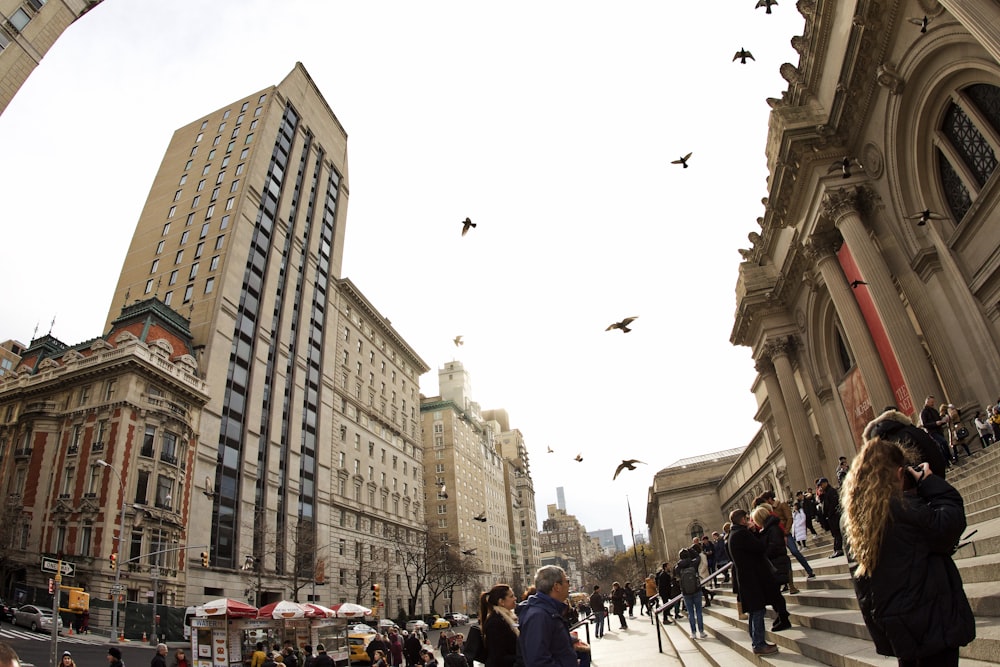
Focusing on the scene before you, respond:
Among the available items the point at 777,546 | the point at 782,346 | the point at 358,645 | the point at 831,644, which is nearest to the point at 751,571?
the point at 831,644

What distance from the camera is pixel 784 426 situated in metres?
28.9

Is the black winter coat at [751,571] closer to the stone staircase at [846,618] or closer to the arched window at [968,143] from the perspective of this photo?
the stone staircase at [846,618]

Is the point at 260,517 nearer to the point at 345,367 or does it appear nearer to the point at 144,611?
the point at 144,611

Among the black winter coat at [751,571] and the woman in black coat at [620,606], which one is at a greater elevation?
the black winter coat at [751,571]

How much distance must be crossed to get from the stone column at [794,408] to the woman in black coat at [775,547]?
2027cm

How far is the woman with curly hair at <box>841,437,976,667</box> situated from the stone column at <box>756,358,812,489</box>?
27.7 metres

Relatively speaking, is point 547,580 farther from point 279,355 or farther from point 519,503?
Result: point 519,503

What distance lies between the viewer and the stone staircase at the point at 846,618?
177 inches

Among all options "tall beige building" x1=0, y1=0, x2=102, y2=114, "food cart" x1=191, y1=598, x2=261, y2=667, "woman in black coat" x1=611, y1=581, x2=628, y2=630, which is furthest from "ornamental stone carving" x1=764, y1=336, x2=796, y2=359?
"tall beige building" x1=0, y1=0, x2=102, y2=114

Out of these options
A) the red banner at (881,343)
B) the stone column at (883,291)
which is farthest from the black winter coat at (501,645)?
the red banner at (881,343)

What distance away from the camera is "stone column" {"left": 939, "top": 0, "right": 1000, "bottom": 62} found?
11.4m

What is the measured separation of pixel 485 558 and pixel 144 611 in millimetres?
70278

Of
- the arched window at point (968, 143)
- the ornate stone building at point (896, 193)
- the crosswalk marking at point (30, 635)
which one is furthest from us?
the crosswalk marking at point (30, 635)

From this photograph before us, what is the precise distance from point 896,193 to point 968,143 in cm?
250
